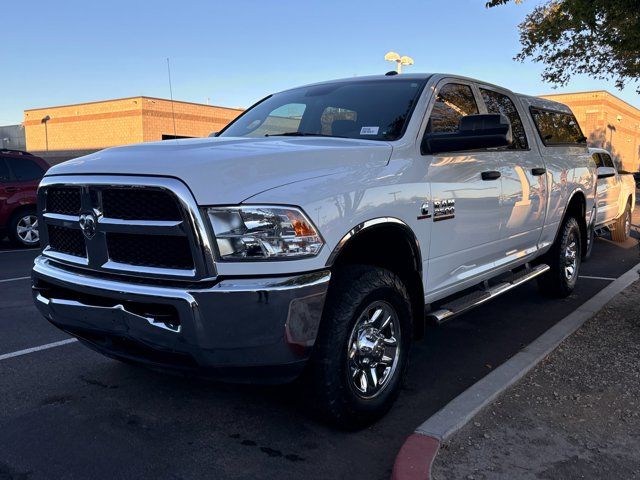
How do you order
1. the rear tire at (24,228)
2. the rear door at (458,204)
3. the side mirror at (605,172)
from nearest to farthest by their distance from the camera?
the rear door at (458,204) < the side mirror at (605,172) < the rear tire at (24,228)

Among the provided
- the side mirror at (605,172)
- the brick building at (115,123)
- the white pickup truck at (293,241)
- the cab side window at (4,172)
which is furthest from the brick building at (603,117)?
the white pickup truck at (293,241)

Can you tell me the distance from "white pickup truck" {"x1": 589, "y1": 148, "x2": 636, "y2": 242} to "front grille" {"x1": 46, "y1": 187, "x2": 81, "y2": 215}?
8.06m

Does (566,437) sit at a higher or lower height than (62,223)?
lower

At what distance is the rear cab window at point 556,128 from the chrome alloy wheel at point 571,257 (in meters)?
1.07

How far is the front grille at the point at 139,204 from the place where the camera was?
9.12 feet

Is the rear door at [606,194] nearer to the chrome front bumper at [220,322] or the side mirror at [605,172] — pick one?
the side mirror at [605,172]

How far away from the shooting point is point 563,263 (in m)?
6.31

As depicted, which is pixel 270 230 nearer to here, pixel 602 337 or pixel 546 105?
pixel 602 337

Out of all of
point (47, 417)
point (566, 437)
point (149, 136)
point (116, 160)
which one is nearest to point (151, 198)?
point (116, 160)

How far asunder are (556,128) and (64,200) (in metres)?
5.15

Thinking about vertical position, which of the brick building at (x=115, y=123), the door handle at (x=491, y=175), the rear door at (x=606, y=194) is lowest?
the rear door at (x=606, y=194)

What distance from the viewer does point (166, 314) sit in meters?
2.76

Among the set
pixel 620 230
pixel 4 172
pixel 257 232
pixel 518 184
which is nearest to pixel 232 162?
pixel 257 232

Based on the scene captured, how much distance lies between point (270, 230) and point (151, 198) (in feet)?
1.99
